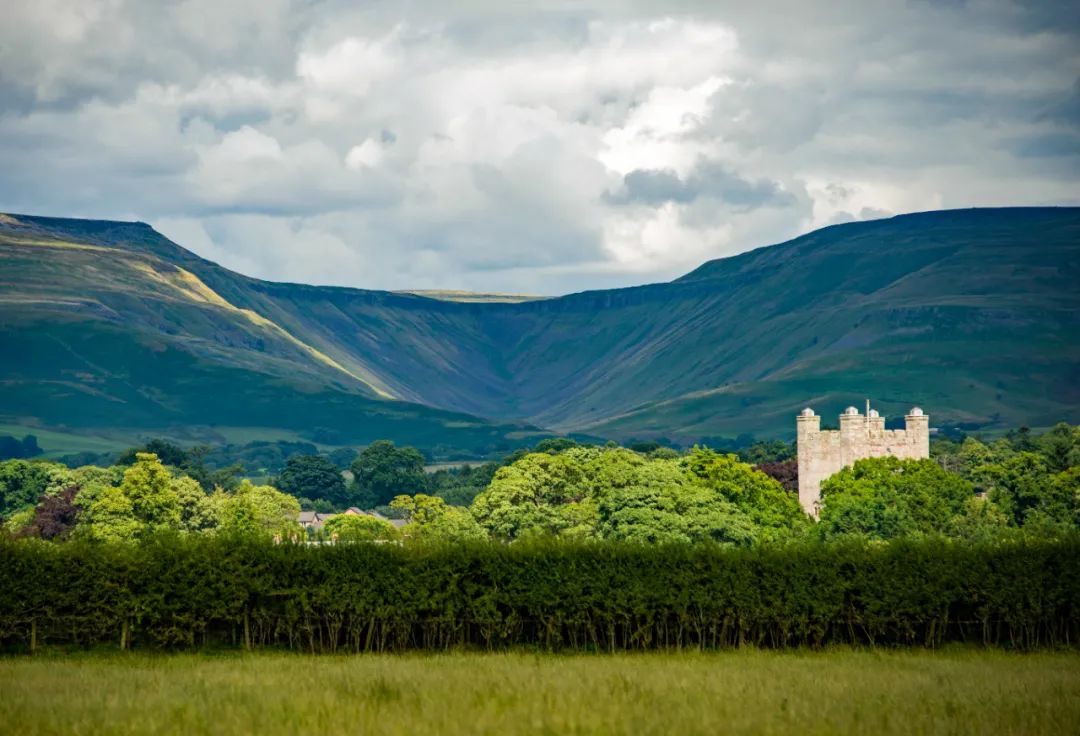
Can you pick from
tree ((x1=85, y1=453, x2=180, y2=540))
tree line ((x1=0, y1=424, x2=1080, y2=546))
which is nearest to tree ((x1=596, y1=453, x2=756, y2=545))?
tree line ((x1=0, y1=424, x2=1080, y2=546))

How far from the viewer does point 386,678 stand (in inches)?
1416

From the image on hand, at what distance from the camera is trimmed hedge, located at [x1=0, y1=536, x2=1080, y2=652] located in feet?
155

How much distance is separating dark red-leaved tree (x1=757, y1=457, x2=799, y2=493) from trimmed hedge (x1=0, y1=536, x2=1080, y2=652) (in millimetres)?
100303

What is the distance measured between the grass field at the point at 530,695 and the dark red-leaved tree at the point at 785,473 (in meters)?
110

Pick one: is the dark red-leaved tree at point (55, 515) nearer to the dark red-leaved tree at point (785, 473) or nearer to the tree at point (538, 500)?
the tree at point (538, 500)

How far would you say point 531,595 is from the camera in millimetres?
49156

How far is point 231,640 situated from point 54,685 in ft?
45.1

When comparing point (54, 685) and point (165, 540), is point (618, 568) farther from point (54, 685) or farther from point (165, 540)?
point (54, 685)

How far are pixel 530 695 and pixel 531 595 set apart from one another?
17.2 metres

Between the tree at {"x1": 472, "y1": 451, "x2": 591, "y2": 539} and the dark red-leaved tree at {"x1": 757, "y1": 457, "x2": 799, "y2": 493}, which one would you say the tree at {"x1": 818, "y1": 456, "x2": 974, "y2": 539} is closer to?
the tree at {"x1": 472, "y1": 451, "x2": 591, "y2": 539}

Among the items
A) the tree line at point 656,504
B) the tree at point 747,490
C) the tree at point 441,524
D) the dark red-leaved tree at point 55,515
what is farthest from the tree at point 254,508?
the tree at point 747,490

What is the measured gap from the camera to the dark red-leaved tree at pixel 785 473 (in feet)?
506

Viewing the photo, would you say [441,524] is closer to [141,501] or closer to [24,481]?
[141,501]

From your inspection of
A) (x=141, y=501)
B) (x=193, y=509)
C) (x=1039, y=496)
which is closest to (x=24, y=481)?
(x=193, y=509)
